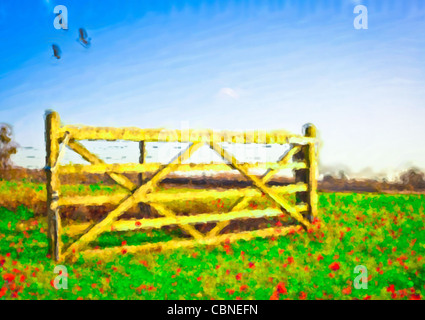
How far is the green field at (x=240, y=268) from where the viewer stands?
572 cm

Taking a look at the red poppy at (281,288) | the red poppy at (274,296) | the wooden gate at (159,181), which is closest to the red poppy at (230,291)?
the red poppy at (274,296)

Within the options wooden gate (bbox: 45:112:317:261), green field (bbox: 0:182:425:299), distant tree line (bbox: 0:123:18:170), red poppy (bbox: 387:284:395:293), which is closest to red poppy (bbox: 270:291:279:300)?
green field (bbox: 0:182:425:299)

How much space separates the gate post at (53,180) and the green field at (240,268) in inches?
15.2

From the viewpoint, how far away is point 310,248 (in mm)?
8117

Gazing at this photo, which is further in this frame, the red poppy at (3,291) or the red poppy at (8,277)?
the red poppy at (8,277)

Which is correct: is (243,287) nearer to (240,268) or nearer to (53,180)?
(240,268)

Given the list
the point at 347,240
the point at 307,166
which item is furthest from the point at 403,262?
the point at 307,166

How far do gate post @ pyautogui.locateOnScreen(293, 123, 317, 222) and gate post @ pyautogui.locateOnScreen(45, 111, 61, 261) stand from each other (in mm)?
6043

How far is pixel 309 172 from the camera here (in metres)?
9.72

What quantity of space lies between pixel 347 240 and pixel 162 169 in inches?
189

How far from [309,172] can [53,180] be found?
631 centimetres

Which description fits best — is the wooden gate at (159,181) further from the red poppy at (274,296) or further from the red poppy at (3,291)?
the red poppy at (274,296)
